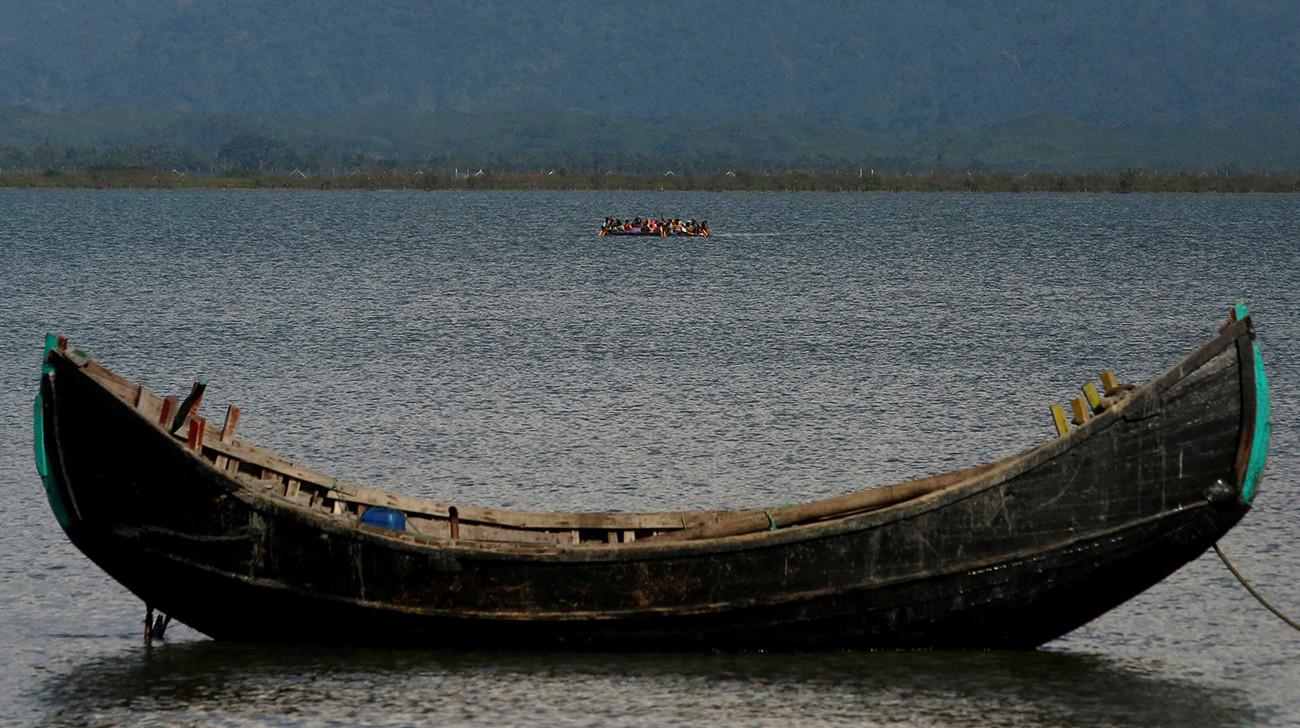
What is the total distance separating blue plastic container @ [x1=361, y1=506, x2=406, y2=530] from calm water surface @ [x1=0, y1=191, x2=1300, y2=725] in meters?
1.34

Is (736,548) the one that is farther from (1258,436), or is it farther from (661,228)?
(661,228)

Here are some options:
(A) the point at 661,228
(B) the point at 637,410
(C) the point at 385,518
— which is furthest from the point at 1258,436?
(A) the point at 661,228

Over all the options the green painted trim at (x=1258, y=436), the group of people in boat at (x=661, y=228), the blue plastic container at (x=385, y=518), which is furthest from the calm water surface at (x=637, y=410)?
the green painted trim at (x=1258, y=436)

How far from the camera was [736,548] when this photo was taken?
51.5 ft

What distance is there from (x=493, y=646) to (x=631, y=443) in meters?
11.3

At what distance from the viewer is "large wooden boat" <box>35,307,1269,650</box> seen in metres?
15.5

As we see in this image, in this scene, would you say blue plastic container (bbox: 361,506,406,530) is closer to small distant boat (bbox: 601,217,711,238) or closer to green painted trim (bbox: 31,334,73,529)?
green painted trim (bbox: 31,334,73,529)

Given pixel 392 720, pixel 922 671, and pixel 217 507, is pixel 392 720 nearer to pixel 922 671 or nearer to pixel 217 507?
pixel 217 507

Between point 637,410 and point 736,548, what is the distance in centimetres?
1559

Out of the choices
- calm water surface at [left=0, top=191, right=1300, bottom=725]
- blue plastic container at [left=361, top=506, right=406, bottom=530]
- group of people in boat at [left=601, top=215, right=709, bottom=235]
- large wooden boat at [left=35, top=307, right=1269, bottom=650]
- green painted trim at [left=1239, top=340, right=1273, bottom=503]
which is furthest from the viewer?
group of people in boat at [left=601, top=215, right=709, bottom=235]

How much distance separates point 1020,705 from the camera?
15.5 metres

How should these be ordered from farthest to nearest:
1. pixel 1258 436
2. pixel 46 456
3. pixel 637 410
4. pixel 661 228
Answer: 1. pixel 661 228
2. pixel 637 410
3. pixel 46 456
4. pixel 1258 436

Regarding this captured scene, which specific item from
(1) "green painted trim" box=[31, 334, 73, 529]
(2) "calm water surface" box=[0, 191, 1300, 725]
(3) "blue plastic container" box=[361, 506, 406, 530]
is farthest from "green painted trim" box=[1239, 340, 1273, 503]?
(1) "green painted trim" box=[31, 334, 73, 529]

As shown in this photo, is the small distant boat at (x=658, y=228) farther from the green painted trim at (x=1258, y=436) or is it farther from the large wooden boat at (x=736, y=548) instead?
the green painted trim at (x=1258, y=436)
